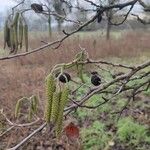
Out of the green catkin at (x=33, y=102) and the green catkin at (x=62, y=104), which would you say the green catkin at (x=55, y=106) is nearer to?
the green catkin at (x=62, y=104)

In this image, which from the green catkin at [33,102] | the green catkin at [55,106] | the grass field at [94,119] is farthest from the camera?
the grass field at [94,119]

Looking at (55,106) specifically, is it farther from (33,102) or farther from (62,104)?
(33,102)

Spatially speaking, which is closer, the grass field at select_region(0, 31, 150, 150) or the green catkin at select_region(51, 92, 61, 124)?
the green catkin at select_region(51, 92, 61, 124)

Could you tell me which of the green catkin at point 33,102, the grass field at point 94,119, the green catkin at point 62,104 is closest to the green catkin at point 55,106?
the green catkin at point 62,104

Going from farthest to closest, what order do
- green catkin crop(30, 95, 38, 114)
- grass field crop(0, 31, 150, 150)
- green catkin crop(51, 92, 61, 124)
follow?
grass field crop(0, 31, 150, 150), green catkin crop(30, 95, 38, 114), green catkin crop(51, 92, 61, 124)

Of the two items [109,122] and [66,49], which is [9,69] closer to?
[66,49]

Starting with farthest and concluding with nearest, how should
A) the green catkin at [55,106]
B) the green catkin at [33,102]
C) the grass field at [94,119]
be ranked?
the grass field at [94,119]
the green catkin at [33,102]
the green catkin at [55,106]

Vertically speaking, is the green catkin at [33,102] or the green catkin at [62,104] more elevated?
the green catkin at [62,104]

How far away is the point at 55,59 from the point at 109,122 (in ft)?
22.8

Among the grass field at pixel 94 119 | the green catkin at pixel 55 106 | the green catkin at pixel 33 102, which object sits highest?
the green catkin at pixel 55 106

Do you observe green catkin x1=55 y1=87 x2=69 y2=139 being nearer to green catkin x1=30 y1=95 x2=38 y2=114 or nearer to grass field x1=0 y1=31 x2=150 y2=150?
green catkin x1=30 y1=95 x2=38 y2=114

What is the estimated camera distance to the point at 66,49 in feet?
46.2

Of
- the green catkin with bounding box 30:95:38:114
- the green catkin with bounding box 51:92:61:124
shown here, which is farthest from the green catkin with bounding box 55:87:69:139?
the green catkin with bounding box 30:95:38:114

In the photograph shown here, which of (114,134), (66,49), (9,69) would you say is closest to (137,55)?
(66,49)
